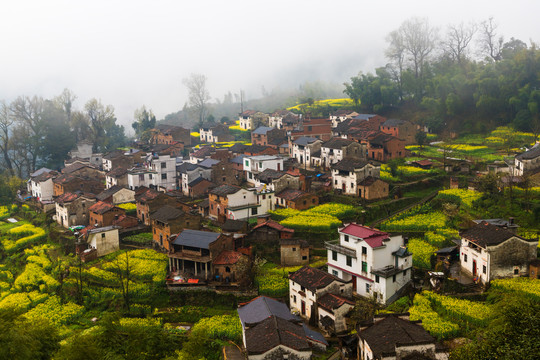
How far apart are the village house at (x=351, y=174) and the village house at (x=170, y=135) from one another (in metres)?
26.8

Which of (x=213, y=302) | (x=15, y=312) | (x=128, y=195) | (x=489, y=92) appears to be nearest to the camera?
(x=15, y=312)

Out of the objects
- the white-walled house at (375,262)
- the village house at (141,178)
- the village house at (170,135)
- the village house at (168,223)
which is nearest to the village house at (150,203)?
the village house at (168,223)

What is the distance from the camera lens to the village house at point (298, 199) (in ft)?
117

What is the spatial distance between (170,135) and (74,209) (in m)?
23.8

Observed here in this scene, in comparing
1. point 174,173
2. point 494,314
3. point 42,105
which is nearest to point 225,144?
point 174,173

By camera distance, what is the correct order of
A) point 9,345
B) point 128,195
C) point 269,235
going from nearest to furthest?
point 9,345
point 269,235
point 128,195

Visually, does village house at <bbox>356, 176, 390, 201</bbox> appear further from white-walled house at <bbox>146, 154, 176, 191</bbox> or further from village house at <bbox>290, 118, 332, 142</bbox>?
white-walled house at <bbox>146, 154, 176, 191</bbox>

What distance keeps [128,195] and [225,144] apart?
2147cm

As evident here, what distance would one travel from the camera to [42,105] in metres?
57.2

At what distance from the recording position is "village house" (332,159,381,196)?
3662 cm

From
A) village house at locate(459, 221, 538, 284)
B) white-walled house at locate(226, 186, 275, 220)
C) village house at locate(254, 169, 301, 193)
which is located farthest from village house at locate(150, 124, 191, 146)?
village house at locate(459, 221, 538, 284)

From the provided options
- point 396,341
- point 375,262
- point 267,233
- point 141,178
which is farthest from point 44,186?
point 396,341

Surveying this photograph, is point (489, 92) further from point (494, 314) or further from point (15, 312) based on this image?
point (15, 312)

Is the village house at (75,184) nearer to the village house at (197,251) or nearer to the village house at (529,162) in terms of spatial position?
the village house at (197,251)
